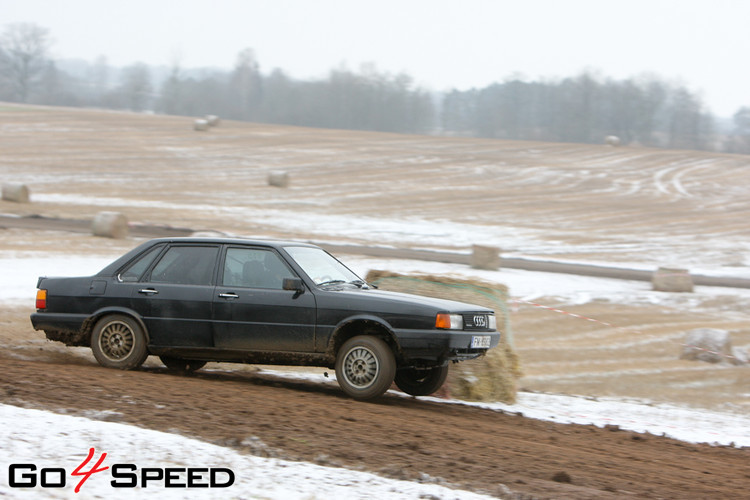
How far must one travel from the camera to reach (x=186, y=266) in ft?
27.6

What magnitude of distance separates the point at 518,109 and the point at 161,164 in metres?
74.1

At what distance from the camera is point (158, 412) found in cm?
616

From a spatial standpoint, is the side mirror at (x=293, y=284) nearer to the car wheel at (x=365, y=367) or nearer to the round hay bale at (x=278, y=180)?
the car wheel at (x=365, y=367)

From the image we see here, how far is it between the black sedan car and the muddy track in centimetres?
34

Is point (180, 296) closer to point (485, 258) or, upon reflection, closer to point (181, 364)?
point (181, 364)

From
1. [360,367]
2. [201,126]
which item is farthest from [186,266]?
[201,126]

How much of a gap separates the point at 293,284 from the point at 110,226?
51.8ft

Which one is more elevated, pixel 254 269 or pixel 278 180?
pixel 278 180

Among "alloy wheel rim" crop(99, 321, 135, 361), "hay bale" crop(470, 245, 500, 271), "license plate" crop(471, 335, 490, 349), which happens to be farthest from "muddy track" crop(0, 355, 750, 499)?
"hay bale" crop(470, 245, 500, 271)

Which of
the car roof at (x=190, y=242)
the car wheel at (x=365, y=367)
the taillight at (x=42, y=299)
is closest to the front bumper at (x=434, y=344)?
the car wheel at (x=365, y=367)

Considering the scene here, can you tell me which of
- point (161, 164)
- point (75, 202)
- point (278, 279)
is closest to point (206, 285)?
point (278, 279)

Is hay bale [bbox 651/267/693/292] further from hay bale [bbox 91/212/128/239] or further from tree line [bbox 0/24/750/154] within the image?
tree line [bbox 0/24/750/154]

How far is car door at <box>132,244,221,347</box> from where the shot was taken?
8172mm

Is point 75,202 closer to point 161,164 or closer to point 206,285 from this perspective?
point 161,164
